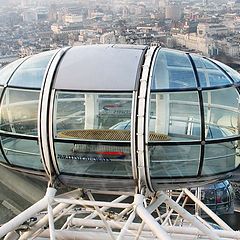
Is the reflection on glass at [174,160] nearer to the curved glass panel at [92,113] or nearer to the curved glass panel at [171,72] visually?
the curved glass panel at [92,113]

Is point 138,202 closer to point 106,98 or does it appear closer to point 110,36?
point 106,98

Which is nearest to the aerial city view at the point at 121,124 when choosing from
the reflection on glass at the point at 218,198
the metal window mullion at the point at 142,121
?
the metal window mullion at the point at 142,121

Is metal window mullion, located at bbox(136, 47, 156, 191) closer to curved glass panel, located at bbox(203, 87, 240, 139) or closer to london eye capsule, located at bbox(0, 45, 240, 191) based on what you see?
london eye capsule, located at bbox(0, 45, 240, 191)

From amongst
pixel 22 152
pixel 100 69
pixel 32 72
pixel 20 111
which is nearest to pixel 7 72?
pixel 32 72

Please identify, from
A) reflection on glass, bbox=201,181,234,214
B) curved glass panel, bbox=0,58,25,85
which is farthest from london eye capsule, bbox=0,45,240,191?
reflection on glass, bbox=201,181,234,214

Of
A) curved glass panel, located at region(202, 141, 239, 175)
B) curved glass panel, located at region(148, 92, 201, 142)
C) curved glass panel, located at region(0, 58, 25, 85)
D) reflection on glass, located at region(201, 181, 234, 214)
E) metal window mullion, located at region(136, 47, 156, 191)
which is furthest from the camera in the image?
reflection on glass, located at region(201, 181, 234, 214)

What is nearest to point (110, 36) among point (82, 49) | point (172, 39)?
point (172, 39)

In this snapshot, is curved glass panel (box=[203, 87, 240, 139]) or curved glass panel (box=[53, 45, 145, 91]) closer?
curved glass panel (box=[53, 45, 145, 91])
